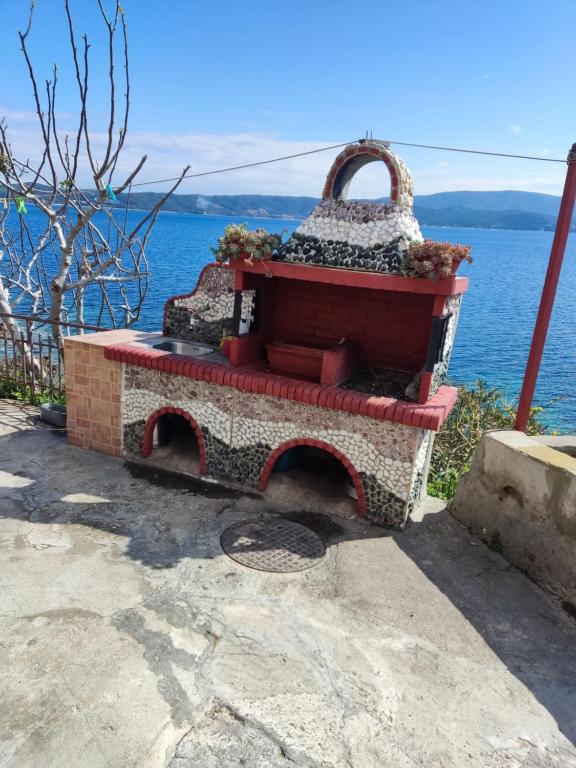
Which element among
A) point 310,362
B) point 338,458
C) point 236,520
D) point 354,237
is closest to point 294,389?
point 310,362

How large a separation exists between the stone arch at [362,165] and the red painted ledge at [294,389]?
3.19 m

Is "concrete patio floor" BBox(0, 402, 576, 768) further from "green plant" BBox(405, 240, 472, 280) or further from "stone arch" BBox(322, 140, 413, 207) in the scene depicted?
"stone arch" BBox(322, 140, 413, 207)

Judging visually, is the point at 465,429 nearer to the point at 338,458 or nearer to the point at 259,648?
the point at 338,458

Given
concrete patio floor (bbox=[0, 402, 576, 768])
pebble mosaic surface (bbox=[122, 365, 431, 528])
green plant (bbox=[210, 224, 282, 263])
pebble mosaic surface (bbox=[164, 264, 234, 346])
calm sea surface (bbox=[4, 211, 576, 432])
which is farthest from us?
calm sea surface (bbox=[4, 211, 576, 432])

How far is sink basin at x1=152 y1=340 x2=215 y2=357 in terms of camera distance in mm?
10703

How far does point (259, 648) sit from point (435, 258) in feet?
18.2

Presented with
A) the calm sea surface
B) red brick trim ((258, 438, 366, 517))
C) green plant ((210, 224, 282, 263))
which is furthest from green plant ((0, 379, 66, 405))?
the calm sea surface

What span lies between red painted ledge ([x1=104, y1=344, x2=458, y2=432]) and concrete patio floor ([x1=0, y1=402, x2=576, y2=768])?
201cm

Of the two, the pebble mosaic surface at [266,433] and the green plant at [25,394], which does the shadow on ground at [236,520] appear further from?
the green plant at [25,394]

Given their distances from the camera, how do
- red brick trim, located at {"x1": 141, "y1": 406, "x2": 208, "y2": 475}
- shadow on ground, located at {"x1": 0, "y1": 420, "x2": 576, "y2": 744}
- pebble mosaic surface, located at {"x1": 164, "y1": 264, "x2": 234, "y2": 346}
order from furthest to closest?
pebble mosaic surface, located at {"x1": 164, "y1": 264, "x2": 234, "y2": 346}
red brick trim, located at {"x1": 141, "y1": 406, "x2": 208, "y2": 475}
shadow on ground, located at {"x1": 0, "y1": 420, "x2": 576, "y2": 744}

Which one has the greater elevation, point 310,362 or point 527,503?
point 310,362

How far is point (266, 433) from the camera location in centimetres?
916

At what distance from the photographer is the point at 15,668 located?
5262mm

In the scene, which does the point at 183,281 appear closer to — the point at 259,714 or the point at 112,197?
the point at 112,197
